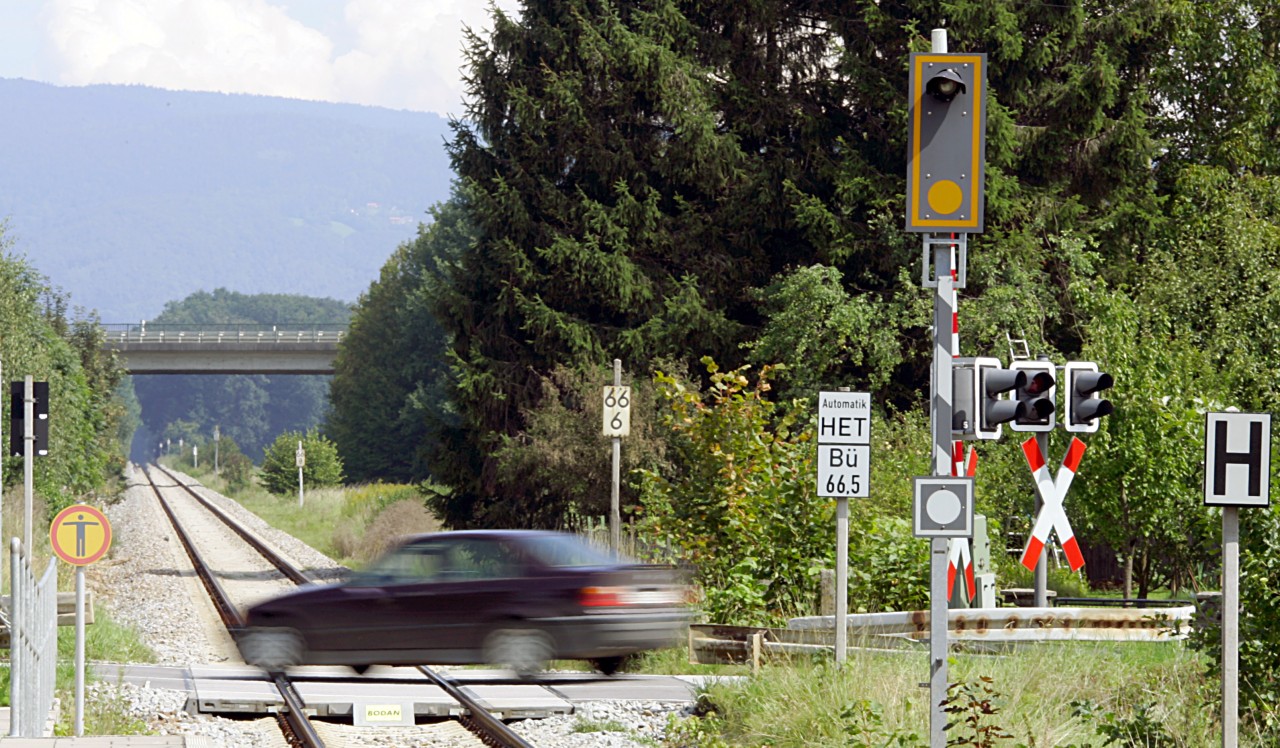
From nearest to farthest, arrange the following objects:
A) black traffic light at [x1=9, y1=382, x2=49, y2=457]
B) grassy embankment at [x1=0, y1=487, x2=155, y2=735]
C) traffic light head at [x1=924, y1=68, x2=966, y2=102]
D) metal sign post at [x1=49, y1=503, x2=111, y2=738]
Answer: traffic light head at [x1=924, y1=68, x2=966, y2=102] → grassy embankment at [x1=0, y1=487, x2=155, y2=735] → metal sign post at [x1=49, y1=503, x2=111, y2=738] → black traffic light at [x1=9, y1=382, x2=49, y2=457]

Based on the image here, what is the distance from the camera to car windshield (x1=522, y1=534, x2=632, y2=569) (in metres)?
16.1

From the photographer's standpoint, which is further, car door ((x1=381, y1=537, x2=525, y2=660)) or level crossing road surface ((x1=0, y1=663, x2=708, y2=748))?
car door ((x1=381, y1=537, x2=525, y2=660))

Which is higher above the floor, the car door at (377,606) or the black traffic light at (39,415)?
the black traffic light at (39,415)

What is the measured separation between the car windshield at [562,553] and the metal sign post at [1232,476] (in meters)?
8.07

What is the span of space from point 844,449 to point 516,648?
4066mm

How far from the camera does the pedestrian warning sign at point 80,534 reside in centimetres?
1361

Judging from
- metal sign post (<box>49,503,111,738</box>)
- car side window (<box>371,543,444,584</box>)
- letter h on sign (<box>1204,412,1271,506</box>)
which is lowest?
car side window (<box>371,543,444,584</box>)

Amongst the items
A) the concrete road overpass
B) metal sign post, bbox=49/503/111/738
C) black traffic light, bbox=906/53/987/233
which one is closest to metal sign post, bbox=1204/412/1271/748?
black traffic light, bbox=906/53/987/233

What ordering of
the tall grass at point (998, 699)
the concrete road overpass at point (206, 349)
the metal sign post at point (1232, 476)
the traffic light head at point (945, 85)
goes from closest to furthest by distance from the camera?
the metal sign post at point (1232, 476)
the traffic light head at point (945, 85)
the tall grass at point (998, 699)
the concrete road overpass at point (206, 349)

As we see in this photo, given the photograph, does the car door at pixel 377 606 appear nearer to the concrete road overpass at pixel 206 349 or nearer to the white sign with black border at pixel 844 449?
the white sign with black border at pixel 844 449

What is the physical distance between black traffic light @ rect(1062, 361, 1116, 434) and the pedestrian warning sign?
305 inches

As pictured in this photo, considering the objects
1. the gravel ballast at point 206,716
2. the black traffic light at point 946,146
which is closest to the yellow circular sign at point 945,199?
the black traffic light at point 946,146

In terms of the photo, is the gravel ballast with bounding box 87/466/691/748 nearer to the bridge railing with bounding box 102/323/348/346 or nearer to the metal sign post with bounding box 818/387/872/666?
the metal sign post with bounding box 818/387/872/666

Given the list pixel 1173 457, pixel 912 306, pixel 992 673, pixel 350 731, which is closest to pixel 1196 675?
pixel 992 673
